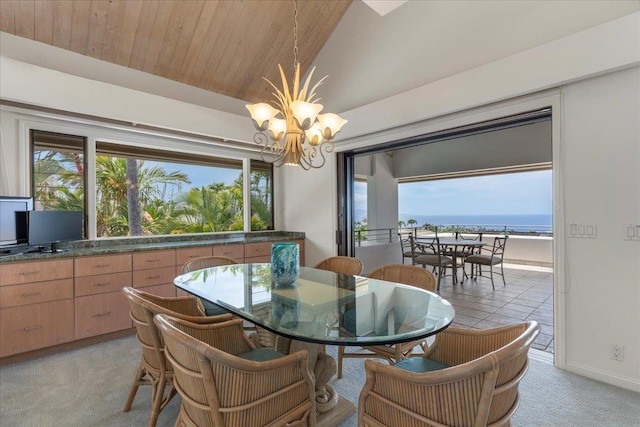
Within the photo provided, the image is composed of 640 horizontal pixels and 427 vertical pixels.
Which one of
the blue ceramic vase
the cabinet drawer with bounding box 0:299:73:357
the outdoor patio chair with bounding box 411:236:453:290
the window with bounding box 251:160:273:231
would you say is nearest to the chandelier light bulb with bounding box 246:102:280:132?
the blue ceramic vase

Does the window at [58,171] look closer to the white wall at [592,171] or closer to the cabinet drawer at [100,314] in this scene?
the cabinet drawer at [100,314]

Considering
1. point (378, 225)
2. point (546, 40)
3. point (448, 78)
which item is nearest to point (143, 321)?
point (448, 78)

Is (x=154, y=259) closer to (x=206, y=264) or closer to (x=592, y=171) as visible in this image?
(x=206, y=264)

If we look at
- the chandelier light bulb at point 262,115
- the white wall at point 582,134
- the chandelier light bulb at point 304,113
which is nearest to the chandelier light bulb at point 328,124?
the chandelier light bulb at point 304,113

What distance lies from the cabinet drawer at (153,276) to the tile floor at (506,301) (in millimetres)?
3364

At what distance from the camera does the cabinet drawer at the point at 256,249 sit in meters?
4.20

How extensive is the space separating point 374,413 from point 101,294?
3094 millimetres

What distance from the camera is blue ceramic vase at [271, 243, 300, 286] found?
215 cm

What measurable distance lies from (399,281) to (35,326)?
10.9ft

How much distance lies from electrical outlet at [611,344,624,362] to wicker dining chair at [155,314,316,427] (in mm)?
2359

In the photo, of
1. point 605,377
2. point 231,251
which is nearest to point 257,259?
point 231,251

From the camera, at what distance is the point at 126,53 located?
315 cm

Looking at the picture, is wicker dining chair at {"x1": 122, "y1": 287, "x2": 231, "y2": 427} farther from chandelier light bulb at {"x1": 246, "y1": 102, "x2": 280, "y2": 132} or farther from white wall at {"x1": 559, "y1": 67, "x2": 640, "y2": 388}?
white wall at {"x1": 559, "y1": 67, "x2": 640, "y2": 388}

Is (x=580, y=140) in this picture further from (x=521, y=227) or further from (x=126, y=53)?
(x=521, y=227)
